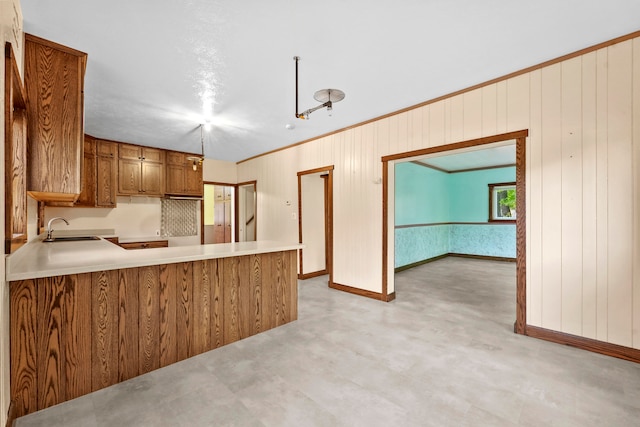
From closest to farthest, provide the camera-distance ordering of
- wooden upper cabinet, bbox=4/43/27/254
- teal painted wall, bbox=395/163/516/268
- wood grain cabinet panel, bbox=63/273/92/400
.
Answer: wooden upper cabinet, bbox=4/43/27/254, wood grain cabinet panel, bbox=63/273/92/400, teal painted wall, bbox=395/163/516/268

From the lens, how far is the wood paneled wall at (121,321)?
177 centimetres

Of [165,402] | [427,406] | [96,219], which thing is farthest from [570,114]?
[96,219]

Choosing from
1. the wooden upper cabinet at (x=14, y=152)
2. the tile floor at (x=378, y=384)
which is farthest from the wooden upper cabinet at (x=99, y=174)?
the tile floor at (x=378, y=384)

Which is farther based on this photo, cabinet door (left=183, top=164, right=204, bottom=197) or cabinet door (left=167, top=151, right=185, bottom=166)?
cabinet door (left=183, top=164, right=204, bottom=197)

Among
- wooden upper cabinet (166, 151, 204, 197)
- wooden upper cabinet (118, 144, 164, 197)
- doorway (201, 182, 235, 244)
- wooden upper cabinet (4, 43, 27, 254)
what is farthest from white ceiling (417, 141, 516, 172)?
wooden upper cabinet (4, 43, 27, 254)

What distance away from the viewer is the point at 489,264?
668cm

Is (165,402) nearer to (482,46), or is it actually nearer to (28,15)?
(28,15)

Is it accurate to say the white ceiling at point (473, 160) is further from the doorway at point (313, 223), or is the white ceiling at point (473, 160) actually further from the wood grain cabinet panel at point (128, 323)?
the wood grain cabinet panel at point (128, 323)

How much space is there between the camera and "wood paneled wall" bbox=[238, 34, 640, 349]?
230cm

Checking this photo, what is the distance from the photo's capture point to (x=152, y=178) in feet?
18.0

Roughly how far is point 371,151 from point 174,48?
266 cm

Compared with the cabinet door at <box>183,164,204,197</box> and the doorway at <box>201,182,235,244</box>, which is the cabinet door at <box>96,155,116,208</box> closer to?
the cabinet door at <box>183,164,204,197</box>

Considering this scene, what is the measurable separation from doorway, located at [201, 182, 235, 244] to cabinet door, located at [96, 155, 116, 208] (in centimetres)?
238

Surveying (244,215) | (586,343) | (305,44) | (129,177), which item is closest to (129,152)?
(129,177)
